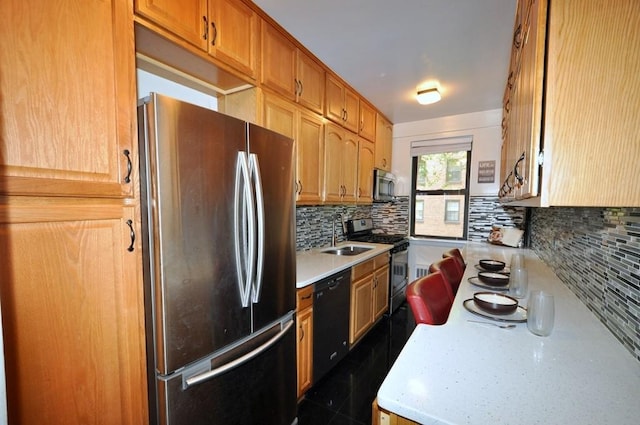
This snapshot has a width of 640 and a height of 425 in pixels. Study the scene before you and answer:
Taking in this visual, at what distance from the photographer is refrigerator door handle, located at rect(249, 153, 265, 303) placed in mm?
1267

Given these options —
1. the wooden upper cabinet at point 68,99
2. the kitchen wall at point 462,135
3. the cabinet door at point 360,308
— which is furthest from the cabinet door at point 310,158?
the kitchen wall at point 462,135

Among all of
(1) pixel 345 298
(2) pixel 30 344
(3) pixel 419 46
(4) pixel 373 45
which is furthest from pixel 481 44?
(2) pixel 30 344

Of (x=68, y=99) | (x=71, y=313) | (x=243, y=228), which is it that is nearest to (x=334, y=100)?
(x=243, y=228)

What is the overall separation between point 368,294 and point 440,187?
197 cm

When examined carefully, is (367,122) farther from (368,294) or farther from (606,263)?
(606,263)

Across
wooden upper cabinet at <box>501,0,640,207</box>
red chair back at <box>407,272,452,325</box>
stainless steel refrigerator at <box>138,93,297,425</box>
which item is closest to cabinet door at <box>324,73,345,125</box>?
stainless steel refrigerator at <box>138,93,297,425</box>

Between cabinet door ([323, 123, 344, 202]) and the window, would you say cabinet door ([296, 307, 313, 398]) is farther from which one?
the window

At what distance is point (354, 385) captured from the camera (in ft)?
6.64

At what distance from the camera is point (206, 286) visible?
111 centimetres

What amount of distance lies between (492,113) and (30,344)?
13.6ft

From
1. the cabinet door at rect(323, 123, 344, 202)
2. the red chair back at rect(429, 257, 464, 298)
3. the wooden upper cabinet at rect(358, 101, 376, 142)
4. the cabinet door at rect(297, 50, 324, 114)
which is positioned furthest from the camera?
the wooden upper cabinet at rect(358, 101, 376, 142)

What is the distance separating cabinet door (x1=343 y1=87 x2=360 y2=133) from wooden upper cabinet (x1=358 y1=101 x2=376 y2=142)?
0.10 m

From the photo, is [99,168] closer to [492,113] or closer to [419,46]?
[419,46]

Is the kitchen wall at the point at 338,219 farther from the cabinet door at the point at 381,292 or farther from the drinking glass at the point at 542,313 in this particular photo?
the drinking glass at the point at 542,313
